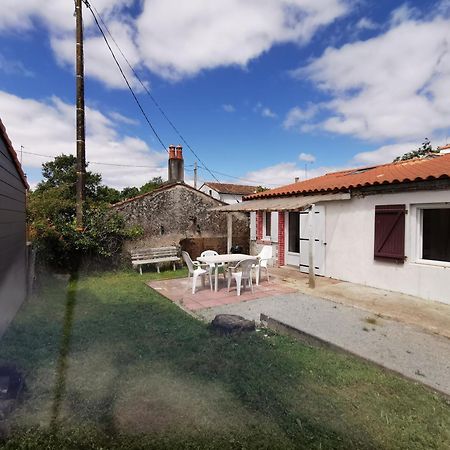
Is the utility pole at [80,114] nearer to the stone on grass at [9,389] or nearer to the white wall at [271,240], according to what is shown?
the white wall at [271,240]

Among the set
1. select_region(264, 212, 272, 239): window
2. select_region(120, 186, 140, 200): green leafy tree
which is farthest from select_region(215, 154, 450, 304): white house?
select_region(120, 186, 140, 200): green leafy tree

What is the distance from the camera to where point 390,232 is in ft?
28.5

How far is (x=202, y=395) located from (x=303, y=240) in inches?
362

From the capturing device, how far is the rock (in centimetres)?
571

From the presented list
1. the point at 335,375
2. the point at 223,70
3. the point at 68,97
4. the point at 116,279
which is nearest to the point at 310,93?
the point at 223,70

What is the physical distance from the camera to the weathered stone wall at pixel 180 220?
13258mm

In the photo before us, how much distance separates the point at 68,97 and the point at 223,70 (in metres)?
7.45

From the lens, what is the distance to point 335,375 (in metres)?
4.17

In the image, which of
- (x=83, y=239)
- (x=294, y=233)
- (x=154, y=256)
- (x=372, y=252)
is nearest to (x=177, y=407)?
(x=372, y=252)

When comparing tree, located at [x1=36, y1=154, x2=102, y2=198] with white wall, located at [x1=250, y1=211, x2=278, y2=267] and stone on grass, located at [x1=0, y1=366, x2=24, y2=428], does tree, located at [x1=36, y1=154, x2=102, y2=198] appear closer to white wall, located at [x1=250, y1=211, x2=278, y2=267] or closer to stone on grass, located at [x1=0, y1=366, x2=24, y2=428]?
white wall, located at [x1=250, y1=211, x2=278, y2=267]

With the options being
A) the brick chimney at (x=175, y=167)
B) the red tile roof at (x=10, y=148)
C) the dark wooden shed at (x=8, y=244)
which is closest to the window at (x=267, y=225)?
the brick chimney at (x=175, y=167)

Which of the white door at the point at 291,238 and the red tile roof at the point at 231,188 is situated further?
the red tile roof at the point at 231,188

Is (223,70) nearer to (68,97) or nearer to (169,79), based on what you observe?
(169,79)

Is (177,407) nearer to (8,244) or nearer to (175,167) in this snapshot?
(8,244)
